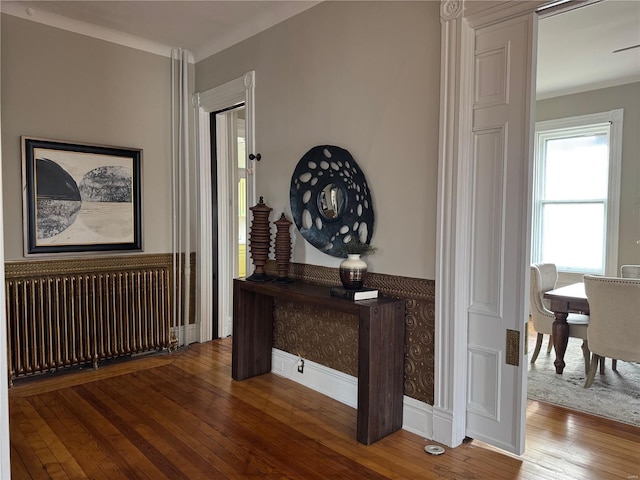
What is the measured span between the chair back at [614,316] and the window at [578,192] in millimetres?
2447

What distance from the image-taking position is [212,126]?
4.70m

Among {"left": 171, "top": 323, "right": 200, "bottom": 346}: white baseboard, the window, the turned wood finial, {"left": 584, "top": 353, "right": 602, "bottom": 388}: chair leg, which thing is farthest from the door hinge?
the window

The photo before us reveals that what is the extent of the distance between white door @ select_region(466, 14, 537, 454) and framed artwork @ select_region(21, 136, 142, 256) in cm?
→ 312

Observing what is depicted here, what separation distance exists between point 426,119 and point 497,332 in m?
1.28

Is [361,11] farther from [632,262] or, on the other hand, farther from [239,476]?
[632,262]

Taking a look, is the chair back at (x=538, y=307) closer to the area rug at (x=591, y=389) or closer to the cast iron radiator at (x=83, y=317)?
the area rug at (x=591, y=389)

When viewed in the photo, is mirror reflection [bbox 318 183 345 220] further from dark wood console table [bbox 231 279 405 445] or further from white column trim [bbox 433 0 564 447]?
white column trim [bbox 433 0 564 447]

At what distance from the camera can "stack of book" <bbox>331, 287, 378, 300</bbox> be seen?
9.18 feet

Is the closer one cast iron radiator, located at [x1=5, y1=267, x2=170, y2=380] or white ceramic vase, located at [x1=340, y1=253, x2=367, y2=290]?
white ceramic vase, located at [x1=340, y1=253, x2=367, y2=290]

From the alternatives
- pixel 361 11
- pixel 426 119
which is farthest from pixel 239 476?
pixel 361 11

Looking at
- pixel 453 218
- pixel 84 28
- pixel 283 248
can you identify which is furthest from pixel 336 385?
pixel 84 28

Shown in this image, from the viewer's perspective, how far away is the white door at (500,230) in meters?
2.43

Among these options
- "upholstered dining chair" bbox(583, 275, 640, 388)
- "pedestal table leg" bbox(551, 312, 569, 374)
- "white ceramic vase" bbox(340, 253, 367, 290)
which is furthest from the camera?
"pedestal table leg" bbox(551, 312, 569, 374)

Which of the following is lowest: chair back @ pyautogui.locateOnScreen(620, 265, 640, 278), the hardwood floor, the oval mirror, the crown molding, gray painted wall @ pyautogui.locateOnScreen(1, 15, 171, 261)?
the hardwood floor
